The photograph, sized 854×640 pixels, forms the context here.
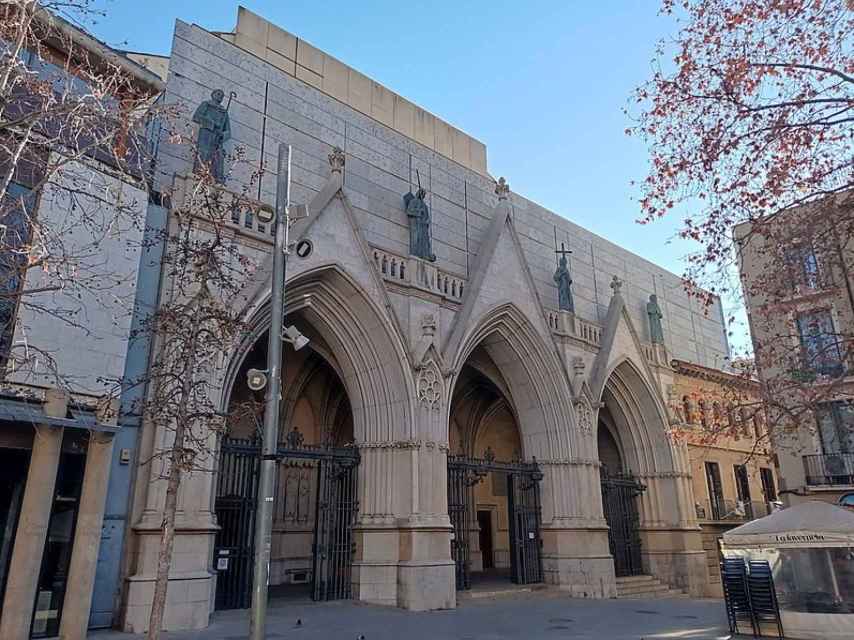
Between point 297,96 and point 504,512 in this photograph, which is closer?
point 297,96

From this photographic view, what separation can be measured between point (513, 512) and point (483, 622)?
21.0ft

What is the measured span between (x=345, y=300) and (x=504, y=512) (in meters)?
12.8

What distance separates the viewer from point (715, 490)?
948 inches

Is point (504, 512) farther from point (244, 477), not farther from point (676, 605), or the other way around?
point (244, 477)

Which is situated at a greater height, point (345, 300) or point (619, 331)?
point (619, 331)

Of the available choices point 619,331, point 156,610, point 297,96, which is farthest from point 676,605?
point 297,96

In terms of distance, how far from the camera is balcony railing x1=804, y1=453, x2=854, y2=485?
17.2 meters

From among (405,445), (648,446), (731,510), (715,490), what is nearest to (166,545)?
(405,445)

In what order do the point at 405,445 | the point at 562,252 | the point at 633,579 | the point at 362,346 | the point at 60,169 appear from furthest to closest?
the point at 562,252 → the point at 633,579 → the point at 362,346 → the point at 405,445 → the point at 60,169

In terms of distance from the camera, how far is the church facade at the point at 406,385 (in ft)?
44.4

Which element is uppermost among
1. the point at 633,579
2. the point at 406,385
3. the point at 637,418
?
the point at 637,418

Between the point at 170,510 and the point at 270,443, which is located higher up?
the point at 270,443

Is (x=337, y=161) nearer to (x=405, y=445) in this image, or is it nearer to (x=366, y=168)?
(x=366, y=168)

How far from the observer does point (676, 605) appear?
15297 millimetres
